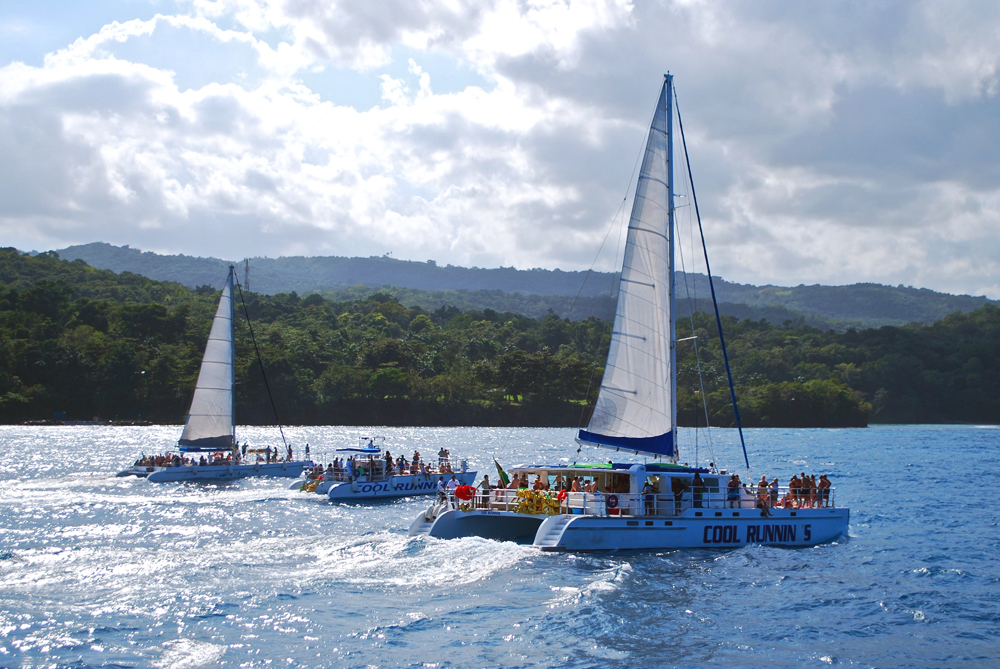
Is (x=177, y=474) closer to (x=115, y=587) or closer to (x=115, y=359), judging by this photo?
(x=115, y=587)

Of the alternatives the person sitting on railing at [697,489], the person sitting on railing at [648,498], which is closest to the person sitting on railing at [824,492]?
the person sitting on railing at [697,489]

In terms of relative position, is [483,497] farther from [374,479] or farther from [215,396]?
[215,396]

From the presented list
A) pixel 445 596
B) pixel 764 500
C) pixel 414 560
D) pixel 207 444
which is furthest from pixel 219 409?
pixel 445 596

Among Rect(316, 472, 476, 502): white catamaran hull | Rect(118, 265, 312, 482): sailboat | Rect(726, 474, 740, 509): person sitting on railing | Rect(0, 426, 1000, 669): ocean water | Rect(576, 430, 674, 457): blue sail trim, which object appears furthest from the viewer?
Rect(118, 265, 312, 482): sailboat

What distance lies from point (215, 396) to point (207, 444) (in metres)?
3.14

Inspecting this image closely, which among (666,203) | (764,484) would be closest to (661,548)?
(764,484)

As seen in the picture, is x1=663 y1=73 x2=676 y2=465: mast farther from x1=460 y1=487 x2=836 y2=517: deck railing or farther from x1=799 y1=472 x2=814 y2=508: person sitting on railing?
x1=799 y1=472 x2=814 y2=508: person sitting on railing

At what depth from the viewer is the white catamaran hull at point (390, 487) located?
4750cm

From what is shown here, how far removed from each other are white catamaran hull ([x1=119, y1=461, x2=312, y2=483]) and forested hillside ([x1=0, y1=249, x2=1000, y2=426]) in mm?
82624

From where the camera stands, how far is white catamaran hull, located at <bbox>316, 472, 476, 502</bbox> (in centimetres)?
4750

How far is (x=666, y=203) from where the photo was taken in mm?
31688

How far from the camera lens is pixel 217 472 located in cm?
5744

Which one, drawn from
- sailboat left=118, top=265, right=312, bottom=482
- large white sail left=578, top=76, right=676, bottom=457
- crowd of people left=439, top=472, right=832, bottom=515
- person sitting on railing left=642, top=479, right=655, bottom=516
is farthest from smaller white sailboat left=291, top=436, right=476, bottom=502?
person sitting on railing left=642, top=479, right=655, bottom=516

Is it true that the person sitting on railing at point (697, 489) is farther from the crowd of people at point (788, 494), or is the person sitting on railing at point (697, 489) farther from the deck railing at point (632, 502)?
the crowd of people at point (788, 494)
